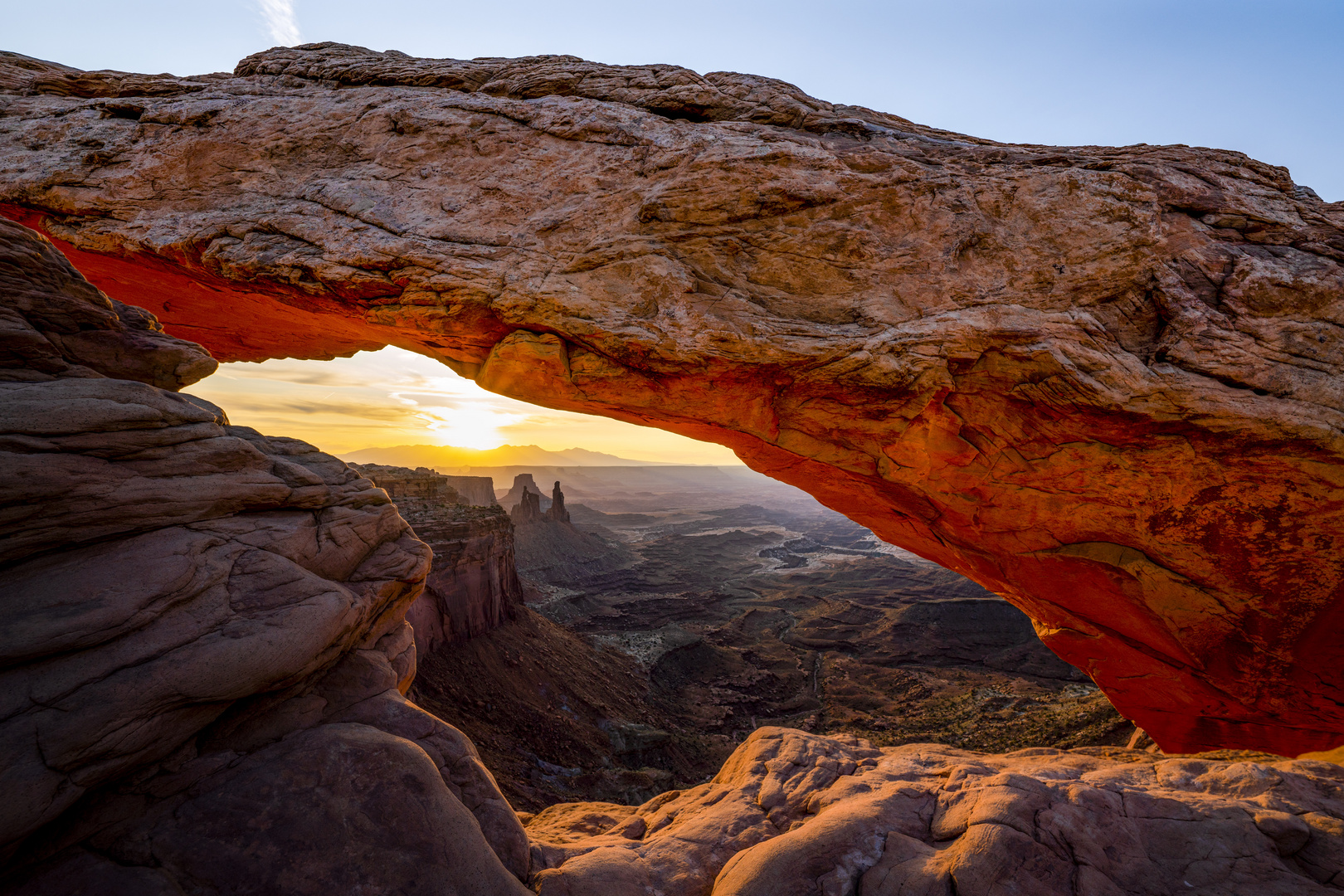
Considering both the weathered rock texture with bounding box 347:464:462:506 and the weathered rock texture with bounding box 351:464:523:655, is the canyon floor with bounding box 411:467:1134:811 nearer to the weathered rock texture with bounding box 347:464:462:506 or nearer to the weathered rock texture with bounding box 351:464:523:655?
the weathered rock texture with bounding box 351:464:523:655

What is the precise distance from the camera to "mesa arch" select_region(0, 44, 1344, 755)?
696 centimetres

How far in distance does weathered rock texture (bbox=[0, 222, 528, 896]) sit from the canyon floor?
10.5m

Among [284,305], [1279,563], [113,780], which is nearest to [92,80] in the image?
[284,305]

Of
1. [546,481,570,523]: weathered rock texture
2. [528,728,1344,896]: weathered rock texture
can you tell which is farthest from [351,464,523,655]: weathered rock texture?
[546,481,570,523]: weathered rock texture

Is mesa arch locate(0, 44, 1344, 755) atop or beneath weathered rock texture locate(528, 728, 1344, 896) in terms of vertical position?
atop

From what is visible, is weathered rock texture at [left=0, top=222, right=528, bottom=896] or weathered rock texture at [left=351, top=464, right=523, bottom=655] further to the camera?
weathered rock texture at [left=351, top=464, right=523, bottom=655]

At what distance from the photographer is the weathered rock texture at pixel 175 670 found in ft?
11.6

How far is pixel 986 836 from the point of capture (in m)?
4.20

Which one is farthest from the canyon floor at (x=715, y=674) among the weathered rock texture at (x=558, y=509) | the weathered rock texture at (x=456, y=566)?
the weathered rock texture at (x=558, y=509)

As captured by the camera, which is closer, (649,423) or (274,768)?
(274,768)

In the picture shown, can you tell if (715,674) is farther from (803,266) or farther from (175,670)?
(175,670)

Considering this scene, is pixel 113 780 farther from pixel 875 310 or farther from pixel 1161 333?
pixel 1161 333

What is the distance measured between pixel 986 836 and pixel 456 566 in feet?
71.8

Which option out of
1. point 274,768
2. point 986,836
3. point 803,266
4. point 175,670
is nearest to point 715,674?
point 986,836
